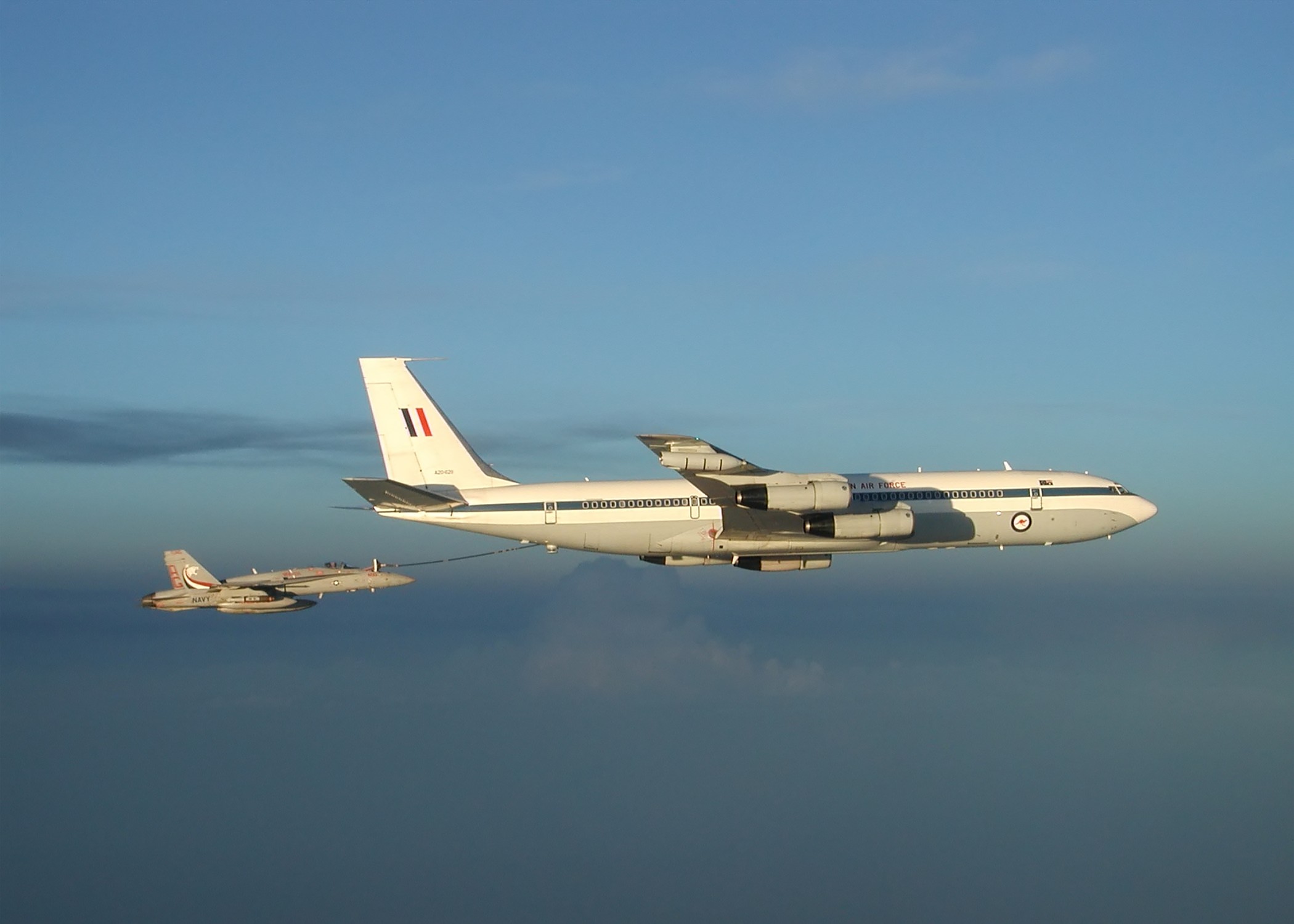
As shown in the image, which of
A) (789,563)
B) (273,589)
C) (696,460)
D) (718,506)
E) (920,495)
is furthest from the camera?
(273,589)

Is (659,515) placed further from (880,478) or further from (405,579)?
(405,579)

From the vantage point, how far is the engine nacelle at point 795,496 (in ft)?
174

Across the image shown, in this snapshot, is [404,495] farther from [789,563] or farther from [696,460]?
[789,563]

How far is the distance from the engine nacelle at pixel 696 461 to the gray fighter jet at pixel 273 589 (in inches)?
1046

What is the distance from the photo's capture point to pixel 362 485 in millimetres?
51750

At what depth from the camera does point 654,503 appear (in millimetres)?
55969

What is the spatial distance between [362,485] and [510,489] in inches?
279

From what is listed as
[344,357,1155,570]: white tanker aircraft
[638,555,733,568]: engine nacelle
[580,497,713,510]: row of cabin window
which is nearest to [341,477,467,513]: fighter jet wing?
[344,357,1155,570]: white tanker aircraft

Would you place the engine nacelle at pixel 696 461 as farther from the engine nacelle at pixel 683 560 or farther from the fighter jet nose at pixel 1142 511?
the fighter jet nose at pixel 1142 511

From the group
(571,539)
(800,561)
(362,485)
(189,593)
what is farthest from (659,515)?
(189,593)

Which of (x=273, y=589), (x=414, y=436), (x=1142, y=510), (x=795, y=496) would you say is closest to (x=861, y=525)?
(x=795, y=496)

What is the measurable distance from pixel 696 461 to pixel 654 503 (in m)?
6.70

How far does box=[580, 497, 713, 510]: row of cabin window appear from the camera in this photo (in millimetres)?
55656

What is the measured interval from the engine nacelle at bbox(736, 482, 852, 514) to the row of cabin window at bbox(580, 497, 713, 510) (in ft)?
9.63
